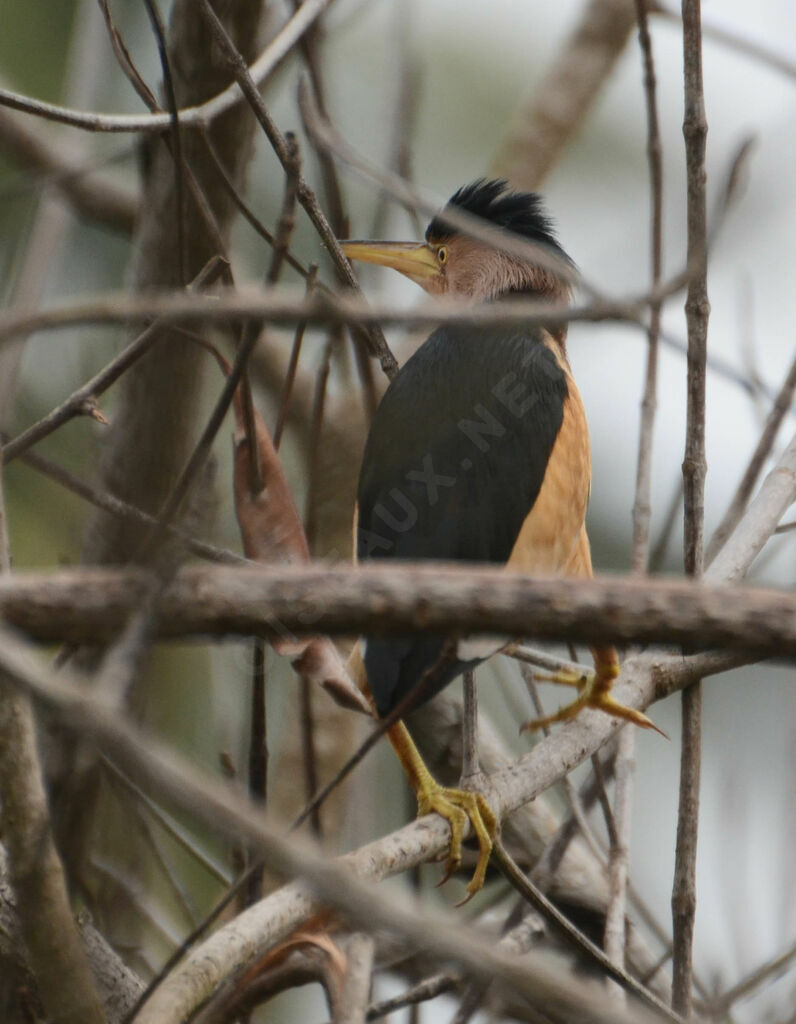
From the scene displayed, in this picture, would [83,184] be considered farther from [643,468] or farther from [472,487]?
[643,468]

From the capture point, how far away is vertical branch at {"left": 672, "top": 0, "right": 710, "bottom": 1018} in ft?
7.42

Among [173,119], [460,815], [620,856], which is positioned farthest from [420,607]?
[620,856]

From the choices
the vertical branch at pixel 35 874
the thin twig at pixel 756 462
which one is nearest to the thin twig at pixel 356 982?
the vertical branch at pixel 35 874

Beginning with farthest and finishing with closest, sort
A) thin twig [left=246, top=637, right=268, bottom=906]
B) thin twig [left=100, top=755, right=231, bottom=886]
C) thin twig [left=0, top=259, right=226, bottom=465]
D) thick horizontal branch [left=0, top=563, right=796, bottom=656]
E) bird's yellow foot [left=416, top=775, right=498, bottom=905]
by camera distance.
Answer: thin twig [left=100, top=755, right=231, bottom=886] < bird's yellow foot [left=416, top=775, right=498, bottom=905] < thin twig [left=246, top=637, right=268, bottom=906] < thin twig [left=0, top=259, right=226, bottom=465] < thick horizontal branch [left=0, top=563, right=796, bottom=656]

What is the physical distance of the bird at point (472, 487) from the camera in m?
2.66

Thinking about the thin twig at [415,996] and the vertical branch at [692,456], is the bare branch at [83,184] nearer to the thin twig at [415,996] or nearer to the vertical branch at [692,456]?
the vertical branch at [692,456]

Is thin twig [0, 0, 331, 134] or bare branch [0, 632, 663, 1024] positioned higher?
thin twig [0, 0, 331, 134]

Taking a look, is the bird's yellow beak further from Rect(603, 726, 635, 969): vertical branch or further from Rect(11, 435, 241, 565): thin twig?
Rect(603, 726, 635, 969): vertical branch

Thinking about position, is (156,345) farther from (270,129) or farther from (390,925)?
(390,925)

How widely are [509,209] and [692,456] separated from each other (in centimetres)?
160

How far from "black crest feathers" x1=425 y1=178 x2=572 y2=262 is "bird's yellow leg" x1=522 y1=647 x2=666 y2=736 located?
1.41 meters

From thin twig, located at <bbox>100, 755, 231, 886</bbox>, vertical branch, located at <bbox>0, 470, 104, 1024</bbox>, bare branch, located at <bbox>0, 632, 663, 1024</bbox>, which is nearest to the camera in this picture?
bare branch, located at <bbox>0, 632, 663, 1024</bbox>

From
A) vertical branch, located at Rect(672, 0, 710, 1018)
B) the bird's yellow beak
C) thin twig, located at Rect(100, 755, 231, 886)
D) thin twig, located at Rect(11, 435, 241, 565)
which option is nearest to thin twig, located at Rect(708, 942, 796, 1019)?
vertical branch, located at Rect(672, 0, 710, 1018)

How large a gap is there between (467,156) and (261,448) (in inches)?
243
